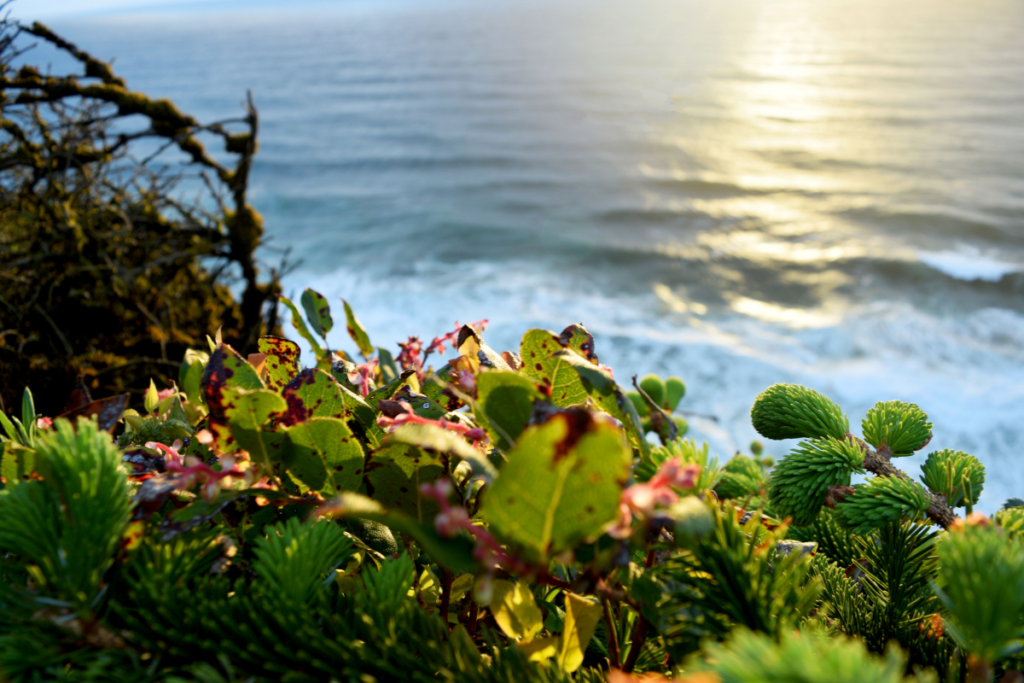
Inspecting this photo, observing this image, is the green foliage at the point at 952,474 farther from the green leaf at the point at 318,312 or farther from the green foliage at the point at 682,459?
the green leaf at the point at 318,312

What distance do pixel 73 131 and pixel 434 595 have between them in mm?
2538

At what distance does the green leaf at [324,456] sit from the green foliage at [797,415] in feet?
1.67

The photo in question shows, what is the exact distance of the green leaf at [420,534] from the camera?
1.24 ft

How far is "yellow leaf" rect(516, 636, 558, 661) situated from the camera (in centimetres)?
50

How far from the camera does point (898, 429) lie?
0.74 m

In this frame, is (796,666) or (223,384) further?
(223,384)

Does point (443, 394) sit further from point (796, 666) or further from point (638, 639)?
point (796, 666)

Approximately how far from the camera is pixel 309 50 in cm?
3173

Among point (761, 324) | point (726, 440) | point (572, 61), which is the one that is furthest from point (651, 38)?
point (726, 440)

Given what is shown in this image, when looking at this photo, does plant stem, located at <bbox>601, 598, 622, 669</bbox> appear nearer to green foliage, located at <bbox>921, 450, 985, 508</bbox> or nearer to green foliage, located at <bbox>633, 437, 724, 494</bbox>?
green foliage, located at <bbox>633, 437, 724, 494</bbox>

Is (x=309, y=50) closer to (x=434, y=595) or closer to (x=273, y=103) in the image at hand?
(x=273, y=103)

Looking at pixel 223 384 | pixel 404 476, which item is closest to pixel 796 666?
pixel 404 476

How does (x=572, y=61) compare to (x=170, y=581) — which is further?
(x=572, y=61)

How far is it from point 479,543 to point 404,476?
16 cm
